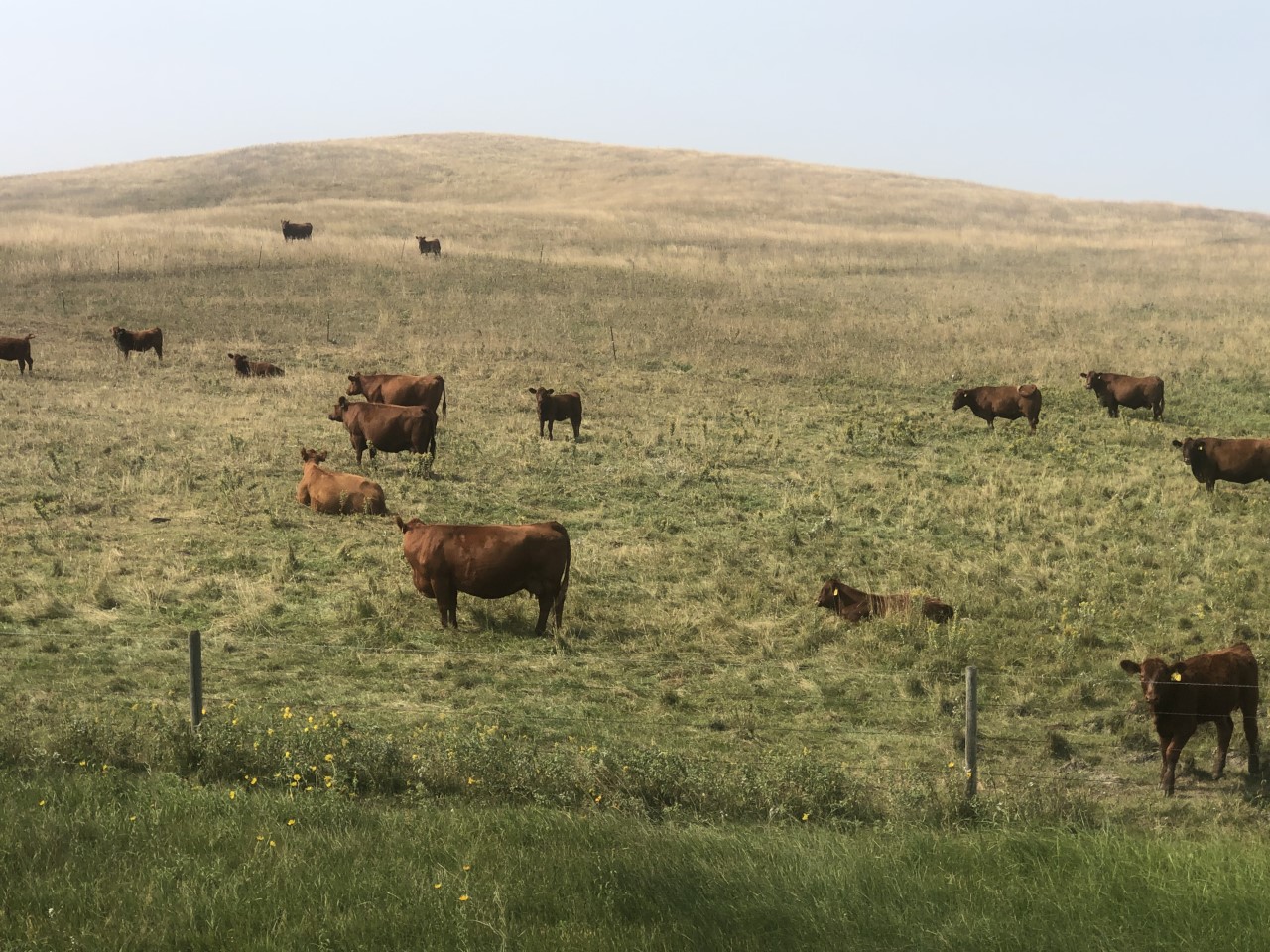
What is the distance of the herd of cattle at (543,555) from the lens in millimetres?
8781

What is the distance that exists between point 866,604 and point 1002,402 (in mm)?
12831

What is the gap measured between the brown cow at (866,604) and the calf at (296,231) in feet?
126

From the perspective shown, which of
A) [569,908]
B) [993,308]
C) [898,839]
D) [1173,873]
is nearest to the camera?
[569,908]

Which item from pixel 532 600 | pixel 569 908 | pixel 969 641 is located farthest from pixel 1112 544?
pixel 569 908

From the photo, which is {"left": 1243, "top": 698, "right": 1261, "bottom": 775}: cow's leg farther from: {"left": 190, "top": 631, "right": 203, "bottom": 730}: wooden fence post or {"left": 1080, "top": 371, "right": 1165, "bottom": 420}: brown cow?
{"left": 1080, "top": 371, "right": 1165, "bottom": 420}: brown cow

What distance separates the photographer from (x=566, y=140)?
105125 mm

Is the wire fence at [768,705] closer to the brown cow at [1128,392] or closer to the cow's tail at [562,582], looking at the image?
the cow's tail at [562,582]

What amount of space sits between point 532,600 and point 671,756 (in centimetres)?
506

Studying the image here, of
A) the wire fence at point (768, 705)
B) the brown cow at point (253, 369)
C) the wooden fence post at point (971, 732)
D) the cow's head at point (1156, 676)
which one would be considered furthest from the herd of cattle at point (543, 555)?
the brown cow at point (253, 369)

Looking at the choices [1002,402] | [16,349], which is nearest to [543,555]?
[1002,402]

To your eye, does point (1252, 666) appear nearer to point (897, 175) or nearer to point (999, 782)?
point (999, 782)

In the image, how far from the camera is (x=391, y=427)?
19.0 m

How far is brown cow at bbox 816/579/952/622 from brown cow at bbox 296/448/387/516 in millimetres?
6556

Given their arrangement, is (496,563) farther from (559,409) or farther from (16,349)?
(16,349)
